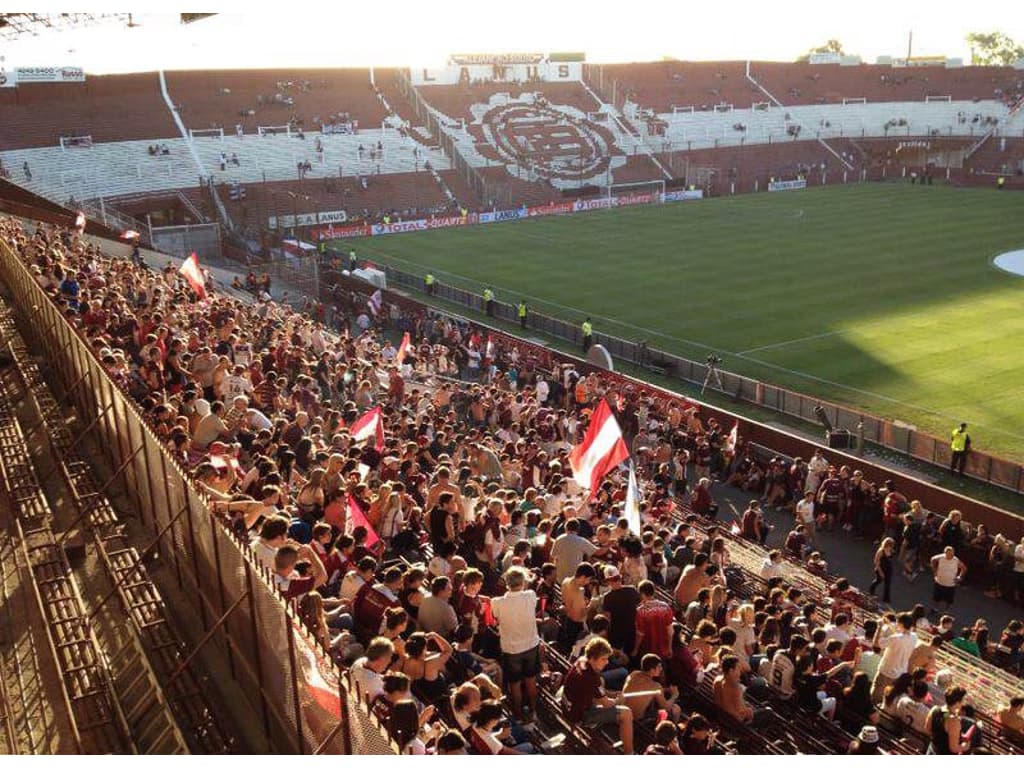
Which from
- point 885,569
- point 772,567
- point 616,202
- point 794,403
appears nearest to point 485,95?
point 616,202

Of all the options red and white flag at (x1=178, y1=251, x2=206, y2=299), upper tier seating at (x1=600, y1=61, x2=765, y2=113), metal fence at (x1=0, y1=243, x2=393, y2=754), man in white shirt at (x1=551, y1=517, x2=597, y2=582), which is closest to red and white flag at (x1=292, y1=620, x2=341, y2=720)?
metal fence at (x1=0, y1=243, x2=393, y2=754)

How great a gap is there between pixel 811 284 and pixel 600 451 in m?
27.4

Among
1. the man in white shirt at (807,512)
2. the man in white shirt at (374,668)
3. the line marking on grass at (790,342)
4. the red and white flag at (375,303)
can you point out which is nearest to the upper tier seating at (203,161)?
the red and white flag at (375,303)

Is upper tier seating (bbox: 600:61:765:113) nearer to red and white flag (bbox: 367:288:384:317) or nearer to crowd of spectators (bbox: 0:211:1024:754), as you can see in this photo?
red and white flag (bbox: 367:288:384:317)

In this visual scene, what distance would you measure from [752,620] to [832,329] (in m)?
24.5

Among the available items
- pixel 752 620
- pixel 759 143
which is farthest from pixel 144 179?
pixel 752 620

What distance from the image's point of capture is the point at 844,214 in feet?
190

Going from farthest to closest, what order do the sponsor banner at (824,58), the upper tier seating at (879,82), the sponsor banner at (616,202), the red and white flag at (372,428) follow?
the sponsor banner at (824,58)
the upper tier seating at (879,82)
the sponsor banner at (616,202)
the red and white flag at (372,428)

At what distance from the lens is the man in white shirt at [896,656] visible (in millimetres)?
9836

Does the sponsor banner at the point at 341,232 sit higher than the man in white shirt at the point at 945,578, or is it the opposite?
the sponsor banner at the point at 341,232

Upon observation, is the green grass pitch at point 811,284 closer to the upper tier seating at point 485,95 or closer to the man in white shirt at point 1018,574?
the man in white shirt at point 1018,574

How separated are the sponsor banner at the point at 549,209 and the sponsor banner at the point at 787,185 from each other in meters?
17.0

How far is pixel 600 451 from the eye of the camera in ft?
47.7

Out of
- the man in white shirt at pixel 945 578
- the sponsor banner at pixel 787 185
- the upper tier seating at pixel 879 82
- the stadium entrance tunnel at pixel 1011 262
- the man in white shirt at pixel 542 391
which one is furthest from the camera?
the upper tier seating at pixel 879 82
